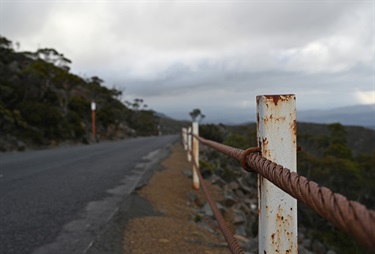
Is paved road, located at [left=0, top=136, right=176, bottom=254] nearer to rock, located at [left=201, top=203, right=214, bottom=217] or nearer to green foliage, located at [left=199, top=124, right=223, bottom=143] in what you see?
rock, located at [left=201, top=203, right=214, bottom=217]

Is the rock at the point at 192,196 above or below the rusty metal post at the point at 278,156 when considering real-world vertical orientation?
below

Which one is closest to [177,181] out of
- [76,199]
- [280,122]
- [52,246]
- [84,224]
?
[76,199]

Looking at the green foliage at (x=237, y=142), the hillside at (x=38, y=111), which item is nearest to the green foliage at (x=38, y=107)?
the hillside at (x=38, y=111)

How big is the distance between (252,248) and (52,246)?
2094 millimetres

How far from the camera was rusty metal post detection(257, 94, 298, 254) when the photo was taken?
4.77 feet

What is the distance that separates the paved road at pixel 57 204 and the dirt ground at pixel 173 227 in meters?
0.39

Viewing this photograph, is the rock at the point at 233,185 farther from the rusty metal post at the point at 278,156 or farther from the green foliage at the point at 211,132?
the rusty metal post at the point at 278,156

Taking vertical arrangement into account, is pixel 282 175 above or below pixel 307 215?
above

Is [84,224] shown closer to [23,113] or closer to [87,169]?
[87,169]

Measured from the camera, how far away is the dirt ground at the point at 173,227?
3.68m

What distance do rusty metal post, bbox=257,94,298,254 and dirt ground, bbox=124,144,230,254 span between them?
2.23m

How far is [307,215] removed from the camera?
20.9 m

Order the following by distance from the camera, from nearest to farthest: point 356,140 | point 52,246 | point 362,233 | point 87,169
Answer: point 362,233 → point 52,246 → point 87,169 → point 356,140

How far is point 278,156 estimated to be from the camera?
1473 millimetres
